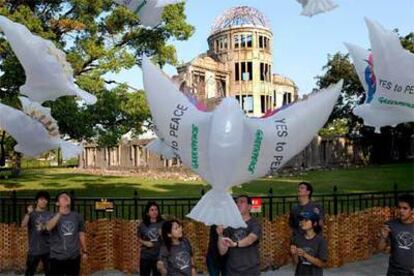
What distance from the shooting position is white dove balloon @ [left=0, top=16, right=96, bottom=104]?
6066mm

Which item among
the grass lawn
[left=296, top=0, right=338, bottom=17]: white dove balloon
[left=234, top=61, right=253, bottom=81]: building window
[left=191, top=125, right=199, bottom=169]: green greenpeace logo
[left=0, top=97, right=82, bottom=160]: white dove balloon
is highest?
[left=234, top=61, right=253, bottom=81]: building window

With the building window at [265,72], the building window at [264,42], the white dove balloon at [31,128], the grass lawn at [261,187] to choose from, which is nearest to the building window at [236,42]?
the building window at [264,42]

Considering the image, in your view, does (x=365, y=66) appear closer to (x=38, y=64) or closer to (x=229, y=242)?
(x=229, y=242)

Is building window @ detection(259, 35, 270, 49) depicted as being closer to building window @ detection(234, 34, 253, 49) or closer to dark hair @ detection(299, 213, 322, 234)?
building window @ detection(234, 34, 253, 49)

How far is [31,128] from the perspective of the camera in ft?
22.3

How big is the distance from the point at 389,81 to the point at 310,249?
8.61 ft

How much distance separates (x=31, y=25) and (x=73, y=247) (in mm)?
9860

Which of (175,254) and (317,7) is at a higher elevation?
(317,7)

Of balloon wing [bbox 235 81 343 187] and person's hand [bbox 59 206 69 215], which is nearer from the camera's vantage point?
balloon wing [bbox 235 81 343 187]

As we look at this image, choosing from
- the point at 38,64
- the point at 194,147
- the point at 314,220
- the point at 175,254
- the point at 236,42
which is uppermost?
the point at 236,42

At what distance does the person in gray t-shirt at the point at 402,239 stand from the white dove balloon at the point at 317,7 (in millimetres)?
2693

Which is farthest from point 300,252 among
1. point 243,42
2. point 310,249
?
point 243,42

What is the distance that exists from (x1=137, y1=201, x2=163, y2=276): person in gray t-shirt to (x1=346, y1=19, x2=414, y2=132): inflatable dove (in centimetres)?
305

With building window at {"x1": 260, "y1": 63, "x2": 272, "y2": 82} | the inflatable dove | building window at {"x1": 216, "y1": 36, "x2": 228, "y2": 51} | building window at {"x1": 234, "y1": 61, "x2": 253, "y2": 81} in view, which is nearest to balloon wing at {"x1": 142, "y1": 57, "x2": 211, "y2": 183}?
the inflatable dove
